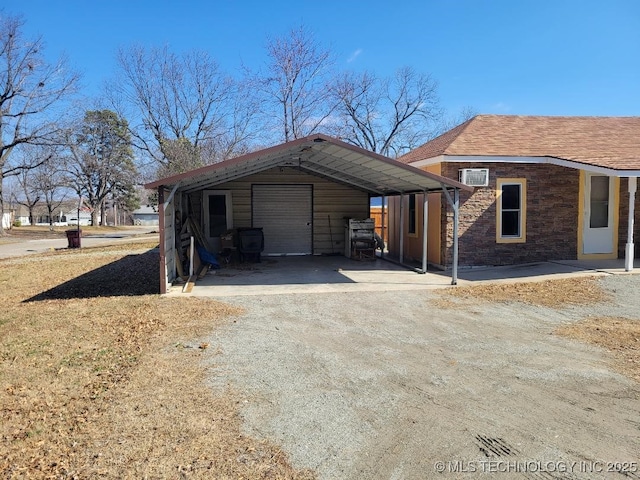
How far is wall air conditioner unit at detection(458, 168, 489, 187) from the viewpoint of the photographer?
10.7 metres

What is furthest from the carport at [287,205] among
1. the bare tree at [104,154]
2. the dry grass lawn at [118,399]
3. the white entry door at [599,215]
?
the bare tree at [104,154]

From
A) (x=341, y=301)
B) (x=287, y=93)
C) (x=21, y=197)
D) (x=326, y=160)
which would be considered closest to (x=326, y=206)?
(x=326, y=160)

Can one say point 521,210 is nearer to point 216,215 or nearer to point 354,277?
point 354,277

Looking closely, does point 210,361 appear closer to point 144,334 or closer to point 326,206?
point 144,334

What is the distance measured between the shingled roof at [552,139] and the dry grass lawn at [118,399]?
7650 millimetres

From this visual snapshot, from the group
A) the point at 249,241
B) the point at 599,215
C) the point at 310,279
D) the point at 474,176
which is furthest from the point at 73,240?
the point at 599,215

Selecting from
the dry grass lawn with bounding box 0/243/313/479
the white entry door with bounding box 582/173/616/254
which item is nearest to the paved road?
the dry grass lawn with bounding box 0/243/313/479

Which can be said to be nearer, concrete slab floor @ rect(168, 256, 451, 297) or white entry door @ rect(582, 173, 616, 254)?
concrete slab floor @ rect(168, 256, 451, 297)

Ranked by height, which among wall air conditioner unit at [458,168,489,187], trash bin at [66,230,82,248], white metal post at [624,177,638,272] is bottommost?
trash bin at [66,230,82,248]

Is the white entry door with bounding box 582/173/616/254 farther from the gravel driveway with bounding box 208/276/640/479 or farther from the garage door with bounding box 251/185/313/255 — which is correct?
the garage door with bounding box 251/185/313/255

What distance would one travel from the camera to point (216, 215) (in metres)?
14.2

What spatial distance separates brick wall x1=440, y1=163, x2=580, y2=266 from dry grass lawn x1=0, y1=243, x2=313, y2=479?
637 cm

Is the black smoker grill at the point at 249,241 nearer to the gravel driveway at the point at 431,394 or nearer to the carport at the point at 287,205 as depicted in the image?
the carport at the point at 287,205

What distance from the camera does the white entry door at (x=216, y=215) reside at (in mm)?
14133
